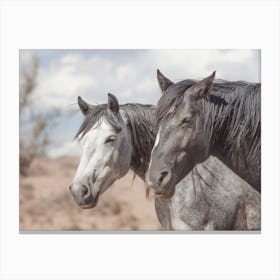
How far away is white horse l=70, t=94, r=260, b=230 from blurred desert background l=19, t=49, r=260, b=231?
0.11 meters

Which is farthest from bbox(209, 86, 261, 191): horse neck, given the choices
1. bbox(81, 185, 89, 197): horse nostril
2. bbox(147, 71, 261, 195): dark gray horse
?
bbox(81, 185, 89, 197): horse nostril

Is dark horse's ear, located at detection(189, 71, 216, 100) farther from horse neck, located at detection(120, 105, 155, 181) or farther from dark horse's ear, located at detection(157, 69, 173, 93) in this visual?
horse neck, located at detection(120, 105, 155, 181)

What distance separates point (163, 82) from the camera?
4.30 meters

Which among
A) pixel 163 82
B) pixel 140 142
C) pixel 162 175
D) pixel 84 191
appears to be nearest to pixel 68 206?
pixel 84 191

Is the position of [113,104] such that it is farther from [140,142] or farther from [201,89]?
[201,89]

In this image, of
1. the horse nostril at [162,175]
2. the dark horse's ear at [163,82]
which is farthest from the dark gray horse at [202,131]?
the dark horse's ear at [163,82]

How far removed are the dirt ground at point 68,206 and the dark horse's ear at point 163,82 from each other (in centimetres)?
74

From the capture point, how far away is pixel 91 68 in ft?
15.2

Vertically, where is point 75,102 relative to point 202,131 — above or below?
above

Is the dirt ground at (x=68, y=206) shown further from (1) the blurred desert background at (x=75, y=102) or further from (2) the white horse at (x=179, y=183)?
(2) the white horse at (x=179, y=183)

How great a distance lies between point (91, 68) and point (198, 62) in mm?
854

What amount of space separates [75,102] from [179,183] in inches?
41.0
